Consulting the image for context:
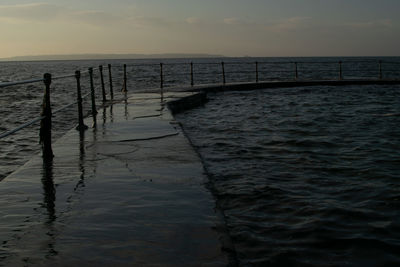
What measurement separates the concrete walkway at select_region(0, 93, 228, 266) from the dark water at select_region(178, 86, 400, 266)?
50 cm

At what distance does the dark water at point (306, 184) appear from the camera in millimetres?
3664

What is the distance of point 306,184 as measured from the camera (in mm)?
5715

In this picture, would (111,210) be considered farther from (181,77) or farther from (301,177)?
(181,77)

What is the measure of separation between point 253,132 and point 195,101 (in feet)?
19.8

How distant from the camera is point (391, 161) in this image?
7145mm

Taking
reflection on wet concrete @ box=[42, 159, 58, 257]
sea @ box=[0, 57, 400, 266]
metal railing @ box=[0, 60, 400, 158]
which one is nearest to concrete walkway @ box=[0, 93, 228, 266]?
reflection on wet concrete @ box=[42, 159, 58, 257]

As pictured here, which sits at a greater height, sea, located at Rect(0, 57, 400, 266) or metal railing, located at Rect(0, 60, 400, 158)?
metal railing, located at Rect(0, 60, 400, 158)

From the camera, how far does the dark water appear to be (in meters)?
3.66

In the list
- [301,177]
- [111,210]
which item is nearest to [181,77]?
[301,177]

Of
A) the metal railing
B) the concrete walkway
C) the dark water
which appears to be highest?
the metal railing

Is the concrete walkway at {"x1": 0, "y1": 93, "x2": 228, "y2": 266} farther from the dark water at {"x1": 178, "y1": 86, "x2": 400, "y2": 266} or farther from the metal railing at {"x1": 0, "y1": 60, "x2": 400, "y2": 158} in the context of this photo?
the metal railing at {"x1": 0, "y1": 60, "x2": 400, "y2": 158}

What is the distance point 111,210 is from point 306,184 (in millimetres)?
2896

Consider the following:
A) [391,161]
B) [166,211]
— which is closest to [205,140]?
[391,161]

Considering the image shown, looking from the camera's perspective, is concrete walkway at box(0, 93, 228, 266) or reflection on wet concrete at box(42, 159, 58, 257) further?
reflection on wet concrete at box(42, 159, 58, 257)
